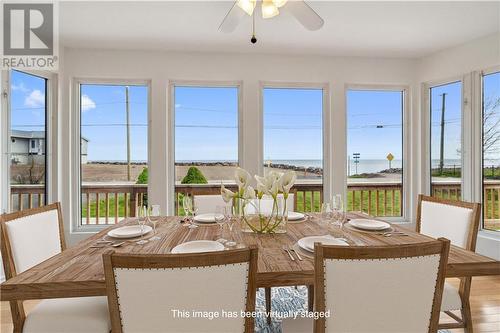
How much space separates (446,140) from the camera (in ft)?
11.4

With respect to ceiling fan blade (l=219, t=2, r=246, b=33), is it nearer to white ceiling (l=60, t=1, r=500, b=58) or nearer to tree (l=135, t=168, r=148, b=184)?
white ceiling (l=60, t=1, r=500, b=58)

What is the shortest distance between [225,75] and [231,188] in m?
1.43

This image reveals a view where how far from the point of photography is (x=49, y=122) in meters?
3.20

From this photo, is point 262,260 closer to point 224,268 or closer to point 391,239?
point 224,268

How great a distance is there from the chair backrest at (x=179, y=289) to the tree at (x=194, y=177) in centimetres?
274

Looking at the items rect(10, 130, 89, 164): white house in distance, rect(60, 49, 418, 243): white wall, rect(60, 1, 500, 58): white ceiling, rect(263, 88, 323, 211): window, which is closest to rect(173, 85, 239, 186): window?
rect(60, 49, 418, 243): white wall

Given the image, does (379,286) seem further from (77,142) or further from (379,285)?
(77,142)

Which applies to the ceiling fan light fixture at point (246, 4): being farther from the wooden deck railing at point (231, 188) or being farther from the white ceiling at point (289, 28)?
the wooden deck railing at point (231, 188)

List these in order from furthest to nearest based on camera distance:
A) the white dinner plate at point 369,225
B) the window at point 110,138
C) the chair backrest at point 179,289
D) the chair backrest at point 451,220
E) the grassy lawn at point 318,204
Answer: the grassy lawn at point 318,204
the window at point 110,138
the white dinner plate at point 369,225
the chair backrest at point 451,220
the chair backrest at point 179,289

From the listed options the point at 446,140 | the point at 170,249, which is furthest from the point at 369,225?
the point at 446,140

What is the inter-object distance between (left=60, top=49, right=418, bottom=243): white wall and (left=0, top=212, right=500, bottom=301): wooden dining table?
188 cm

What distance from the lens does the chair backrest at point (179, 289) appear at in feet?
2.70

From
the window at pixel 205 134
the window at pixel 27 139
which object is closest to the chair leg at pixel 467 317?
the window at pixel 205 134

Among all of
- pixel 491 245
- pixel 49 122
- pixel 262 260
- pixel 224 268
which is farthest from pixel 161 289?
pixel 491 245
